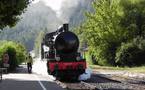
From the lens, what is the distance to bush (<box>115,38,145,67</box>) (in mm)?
60750

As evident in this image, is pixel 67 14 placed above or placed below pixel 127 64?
above

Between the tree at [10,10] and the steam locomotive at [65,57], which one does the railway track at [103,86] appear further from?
the tree at [10,10]

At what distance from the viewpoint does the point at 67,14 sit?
112500 millimetres

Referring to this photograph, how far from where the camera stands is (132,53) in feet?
201

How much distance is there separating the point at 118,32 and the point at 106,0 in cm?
571

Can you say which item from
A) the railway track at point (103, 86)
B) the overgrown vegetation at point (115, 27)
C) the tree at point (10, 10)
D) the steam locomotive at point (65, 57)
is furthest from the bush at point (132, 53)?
the tree at point (10, 10)

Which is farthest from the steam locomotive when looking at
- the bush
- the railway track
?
the bush

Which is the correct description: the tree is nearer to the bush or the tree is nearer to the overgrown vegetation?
the bush

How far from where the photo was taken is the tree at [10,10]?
2281 cm

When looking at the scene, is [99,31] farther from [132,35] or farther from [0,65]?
[0,65]

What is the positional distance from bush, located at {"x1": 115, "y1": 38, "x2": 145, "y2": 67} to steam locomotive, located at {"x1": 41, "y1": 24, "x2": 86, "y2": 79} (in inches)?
1202

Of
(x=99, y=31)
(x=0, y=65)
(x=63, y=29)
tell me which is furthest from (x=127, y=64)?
(x=63, y=29)

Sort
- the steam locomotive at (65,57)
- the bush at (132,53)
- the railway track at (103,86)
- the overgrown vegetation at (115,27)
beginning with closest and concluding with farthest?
the railway track at (103,86), the steam locomotive at (65,57), the bush at (132,53), the overgrown vegetation at (115,27)

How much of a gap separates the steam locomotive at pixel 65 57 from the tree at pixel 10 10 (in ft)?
16.5
